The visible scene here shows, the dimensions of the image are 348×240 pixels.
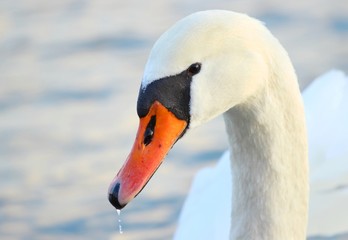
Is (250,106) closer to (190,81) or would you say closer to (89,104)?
(190,81)

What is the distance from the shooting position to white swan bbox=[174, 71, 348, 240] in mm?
5203

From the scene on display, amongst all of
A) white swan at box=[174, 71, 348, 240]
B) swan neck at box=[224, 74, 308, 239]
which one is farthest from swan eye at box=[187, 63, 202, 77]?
white swan at box=[174, 71, 348, 240]

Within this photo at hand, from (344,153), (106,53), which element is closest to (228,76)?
(344,153)

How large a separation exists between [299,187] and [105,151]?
9.08ft

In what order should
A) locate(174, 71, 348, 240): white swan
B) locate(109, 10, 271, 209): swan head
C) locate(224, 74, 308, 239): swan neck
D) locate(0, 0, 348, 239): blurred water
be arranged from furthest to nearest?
locate(0, 0, 348, 239): blurred water, locate(174, 71, 348, 240): white swan, locate(224, 74, 308, 239): swan neck, locate(109, 10, 271, 209): swan head

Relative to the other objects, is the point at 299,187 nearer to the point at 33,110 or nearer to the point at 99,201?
the point at 99,201

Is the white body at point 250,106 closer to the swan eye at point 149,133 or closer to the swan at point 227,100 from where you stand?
the swan at point 227,100

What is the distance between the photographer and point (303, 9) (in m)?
8.15

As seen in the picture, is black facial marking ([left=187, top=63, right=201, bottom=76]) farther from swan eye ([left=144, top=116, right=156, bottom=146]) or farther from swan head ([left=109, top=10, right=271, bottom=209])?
swan eye ([left=144, top=116, right=156, bottom=146])

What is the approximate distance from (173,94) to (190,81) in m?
0.07

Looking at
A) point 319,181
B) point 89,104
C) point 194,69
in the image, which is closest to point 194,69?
point 194,69

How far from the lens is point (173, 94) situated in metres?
3.56

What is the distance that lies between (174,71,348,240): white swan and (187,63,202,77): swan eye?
146 cm

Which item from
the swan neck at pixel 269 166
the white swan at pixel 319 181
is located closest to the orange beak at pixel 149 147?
the swan neck at pixel 269 166
